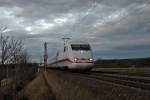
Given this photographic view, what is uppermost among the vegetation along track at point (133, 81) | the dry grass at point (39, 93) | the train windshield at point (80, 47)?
the train windshield at point (80, 47)

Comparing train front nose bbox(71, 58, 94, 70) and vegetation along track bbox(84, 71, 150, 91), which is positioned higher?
train front nose bbox(71, 58, 94, 70)

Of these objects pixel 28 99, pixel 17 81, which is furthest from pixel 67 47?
pixel 28 99

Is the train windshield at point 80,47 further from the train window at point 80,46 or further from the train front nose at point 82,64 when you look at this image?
the train front nose at point 82,64

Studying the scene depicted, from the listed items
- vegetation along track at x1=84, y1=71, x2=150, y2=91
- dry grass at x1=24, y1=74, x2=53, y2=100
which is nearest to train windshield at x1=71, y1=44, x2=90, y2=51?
dry grass at x1=24, y1=74, x2=53, y2=100

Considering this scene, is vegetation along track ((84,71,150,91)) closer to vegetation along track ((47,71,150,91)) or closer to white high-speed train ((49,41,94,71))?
vegetation along track ((47,71,150,91))

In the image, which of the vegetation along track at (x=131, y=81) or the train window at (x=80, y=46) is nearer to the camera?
the vegetation along track at (x=131, y=81)

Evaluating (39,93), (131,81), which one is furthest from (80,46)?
(131,81)

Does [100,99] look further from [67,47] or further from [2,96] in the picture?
[67,47]

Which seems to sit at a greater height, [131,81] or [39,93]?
[131,81]

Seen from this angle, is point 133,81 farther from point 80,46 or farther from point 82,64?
point 80,46

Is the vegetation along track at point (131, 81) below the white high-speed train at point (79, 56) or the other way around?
below

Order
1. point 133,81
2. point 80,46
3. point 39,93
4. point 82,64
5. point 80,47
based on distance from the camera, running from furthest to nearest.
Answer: point 80,46
point 80,47
point 82,64
point 39,93
point 133,81

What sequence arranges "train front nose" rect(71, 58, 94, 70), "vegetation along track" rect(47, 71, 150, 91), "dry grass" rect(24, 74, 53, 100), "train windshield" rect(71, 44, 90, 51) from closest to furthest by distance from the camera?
"vegetation along track" rect(47, 71, 150, 91), "dry grass" rect(24, 74, 53, 100), "train front nose" rect(71, 58, 94, 70), "train windshield" rect(71, 44, 90, 51)

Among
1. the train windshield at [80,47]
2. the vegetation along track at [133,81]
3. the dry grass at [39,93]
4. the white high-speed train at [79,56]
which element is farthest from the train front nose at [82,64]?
the vegetation along track at [133,81]
